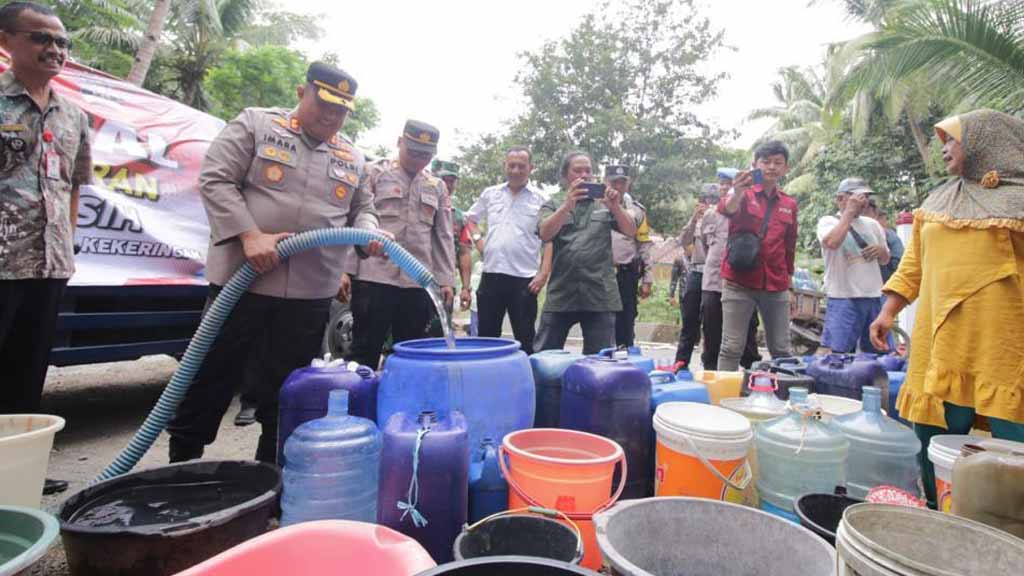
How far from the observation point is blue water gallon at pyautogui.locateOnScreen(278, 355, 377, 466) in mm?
2156

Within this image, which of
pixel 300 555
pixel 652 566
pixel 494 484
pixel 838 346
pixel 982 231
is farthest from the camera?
pixel 838 346

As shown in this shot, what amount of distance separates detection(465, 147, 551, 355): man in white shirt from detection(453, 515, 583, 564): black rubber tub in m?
2.54

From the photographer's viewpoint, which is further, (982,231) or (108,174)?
(108,174)

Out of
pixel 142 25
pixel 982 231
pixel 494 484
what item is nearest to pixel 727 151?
pixel 982 231

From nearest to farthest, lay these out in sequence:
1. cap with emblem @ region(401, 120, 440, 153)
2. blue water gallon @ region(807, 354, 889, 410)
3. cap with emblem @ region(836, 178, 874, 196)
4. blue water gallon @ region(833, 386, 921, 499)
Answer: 1. blue water gallon @ region(833, 386, 921, 499)
2. blue water gallon @ region(807, 354, 889, 410)
3. cap with emblem @ region(401, 120, 440, 153)
4. cap with emblem @ region(836, 178, 874, 196)

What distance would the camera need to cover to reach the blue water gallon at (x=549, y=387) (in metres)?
2.49

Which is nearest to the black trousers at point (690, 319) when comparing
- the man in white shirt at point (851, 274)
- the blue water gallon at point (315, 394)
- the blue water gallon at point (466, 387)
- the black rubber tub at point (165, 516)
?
the man in white shirt at point (851, 274)

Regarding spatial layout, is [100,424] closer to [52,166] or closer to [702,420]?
[52,166]

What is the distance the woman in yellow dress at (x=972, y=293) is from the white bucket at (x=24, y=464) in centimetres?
327

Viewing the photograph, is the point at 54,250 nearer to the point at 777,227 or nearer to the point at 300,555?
the point at 300,555

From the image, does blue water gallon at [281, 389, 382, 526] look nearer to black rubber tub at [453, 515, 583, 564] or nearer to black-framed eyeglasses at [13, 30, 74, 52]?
black rubber tub at [453, 515, 583, 564]

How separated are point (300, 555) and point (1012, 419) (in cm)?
251

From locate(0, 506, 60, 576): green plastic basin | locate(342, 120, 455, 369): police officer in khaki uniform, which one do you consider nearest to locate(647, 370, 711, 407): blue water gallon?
locate(342, 120, 455, 369): police officer in khaki uniform

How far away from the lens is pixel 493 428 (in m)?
2.10
